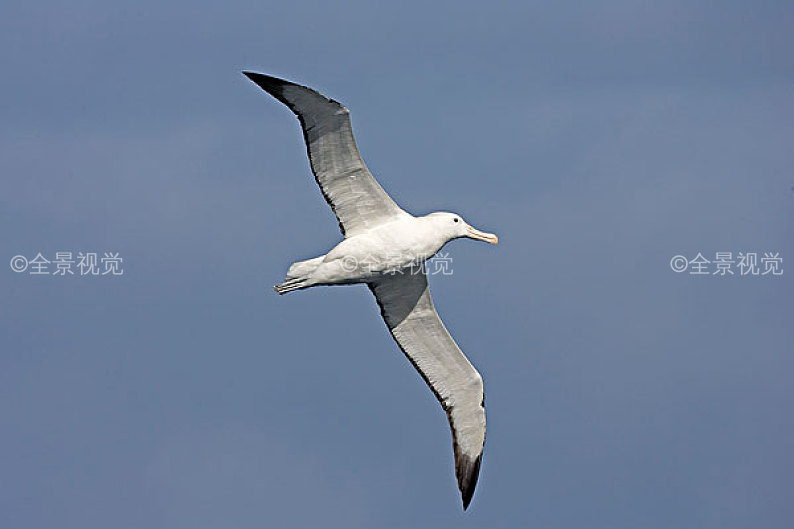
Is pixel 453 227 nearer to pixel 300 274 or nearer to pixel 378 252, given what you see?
pixel 378 252

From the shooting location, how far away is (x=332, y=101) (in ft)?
57.6

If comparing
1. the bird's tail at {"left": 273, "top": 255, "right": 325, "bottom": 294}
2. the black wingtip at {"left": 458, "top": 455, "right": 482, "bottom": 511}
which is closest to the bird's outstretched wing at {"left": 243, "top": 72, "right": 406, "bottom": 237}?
the bird's tail at {"left": 273, "top": 255, "right": 325, "bottom": 294}

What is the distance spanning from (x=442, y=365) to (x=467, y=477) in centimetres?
200

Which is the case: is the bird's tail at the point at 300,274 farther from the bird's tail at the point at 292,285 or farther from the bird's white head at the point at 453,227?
the bird's white head at the point at 453,227

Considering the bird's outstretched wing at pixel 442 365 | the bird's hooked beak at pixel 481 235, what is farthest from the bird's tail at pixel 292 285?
the bird's hooked beak at pixel 481 235

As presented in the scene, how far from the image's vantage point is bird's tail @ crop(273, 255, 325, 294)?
18562 mm

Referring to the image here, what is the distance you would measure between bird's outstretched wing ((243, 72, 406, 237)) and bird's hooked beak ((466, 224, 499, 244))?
45.2 inches

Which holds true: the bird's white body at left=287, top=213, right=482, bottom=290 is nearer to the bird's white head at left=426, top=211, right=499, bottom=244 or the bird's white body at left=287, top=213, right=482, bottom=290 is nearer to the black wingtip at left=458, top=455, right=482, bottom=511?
the bird's white head at left=426, top=211, right=499, bottom=244

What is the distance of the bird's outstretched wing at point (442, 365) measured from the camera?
20.1 meters

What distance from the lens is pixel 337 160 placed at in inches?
722

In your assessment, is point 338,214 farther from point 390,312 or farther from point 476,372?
point 476,372

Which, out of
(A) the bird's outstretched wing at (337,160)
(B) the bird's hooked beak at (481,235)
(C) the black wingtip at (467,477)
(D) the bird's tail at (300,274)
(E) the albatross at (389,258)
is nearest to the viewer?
(A) the bird's outstretched wing at (337,160)

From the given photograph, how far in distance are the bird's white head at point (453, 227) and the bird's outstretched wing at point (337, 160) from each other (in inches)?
22.0

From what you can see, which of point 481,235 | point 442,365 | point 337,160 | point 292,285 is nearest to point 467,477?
point 442,365
